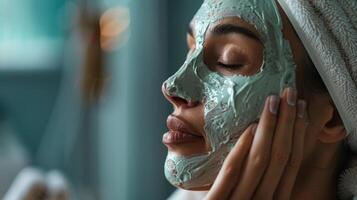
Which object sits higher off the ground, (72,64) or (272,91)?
(72,64)

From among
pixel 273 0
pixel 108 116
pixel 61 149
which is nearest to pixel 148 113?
pixel 108 116

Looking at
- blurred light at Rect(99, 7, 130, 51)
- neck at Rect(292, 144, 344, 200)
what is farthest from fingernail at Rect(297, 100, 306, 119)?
blurred light at Rect(99, 7, 130, 51)

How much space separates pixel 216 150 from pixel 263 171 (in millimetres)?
72

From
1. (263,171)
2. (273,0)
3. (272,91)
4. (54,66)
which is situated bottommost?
(263,171)

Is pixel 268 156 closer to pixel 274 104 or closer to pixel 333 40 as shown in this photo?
pixel 274 104

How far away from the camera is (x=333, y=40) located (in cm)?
92

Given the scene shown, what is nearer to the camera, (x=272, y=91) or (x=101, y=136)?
(x=272, y=91)

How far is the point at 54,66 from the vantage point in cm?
271

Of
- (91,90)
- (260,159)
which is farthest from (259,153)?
(91,90)

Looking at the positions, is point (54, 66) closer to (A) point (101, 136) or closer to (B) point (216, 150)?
(A) point (101, 136)

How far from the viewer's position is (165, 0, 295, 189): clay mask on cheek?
91 centimetres

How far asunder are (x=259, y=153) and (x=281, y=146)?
3cm

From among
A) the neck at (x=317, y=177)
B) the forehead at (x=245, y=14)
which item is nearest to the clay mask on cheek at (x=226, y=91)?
the forehead at (x=245, y=14)

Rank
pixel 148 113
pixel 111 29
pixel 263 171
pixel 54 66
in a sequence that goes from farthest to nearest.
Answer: pixel 54 66 < pixel 148 113 < pixel 111 29 < pixel 263 171
